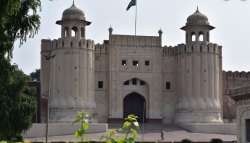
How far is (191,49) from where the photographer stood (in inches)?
1810

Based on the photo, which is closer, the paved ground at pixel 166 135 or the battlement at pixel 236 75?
the paved ground at pixel 166 135

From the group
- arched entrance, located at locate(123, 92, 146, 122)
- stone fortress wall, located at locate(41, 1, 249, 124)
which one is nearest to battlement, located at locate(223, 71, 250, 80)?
stone fortress wall, located at locate(41, 1, 249, 124)

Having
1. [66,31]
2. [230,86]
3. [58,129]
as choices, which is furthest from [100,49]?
[230,86]

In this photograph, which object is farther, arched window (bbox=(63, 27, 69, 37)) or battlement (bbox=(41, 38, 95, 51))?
arched window (bbox=(63, 27, 69, 37))

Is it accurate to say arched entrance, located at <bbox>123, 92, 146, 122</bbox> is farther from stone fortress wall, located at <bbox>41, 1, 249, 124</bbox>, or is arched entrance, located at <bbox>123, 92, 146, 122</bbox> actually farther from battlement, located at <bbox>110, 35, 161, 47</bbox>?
battlement, located at <bbox>110, 35, 161, 47</bbox>

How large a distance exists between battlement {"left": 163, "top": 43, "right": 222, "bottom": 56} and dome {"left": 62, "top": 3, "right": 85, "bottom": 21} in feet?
23.2

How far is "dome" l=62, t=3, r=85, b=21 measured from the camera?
4453 cm

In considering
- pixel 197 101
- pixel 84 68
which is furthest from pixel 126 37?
pixel 197 101

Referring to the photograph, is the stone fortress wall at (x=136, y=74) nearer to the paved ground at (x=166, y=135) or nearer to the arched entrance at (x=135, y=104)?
the arched entrance at (x=135, y=104)

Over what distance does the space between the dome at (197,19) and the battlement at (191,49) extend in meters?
1.70

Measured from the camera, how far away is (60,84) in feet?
144

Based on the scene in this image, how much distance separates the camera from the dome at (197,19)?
46.0m

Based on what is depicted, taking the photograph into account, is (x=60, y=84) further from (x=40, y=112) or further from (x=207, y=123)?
(x=207, y=123)

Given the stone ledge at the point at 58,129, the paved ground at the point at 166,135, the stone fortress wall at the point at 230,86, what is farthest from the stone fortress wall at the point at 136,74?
the stone ledge at the point at 58,129
